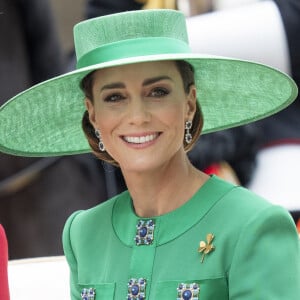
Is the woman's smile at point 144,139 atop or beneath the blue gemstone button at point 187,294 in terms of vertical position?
atop

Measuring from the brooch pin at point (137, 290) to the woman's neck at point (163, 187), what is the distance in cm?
13

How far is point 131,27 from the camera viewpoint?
175 cm

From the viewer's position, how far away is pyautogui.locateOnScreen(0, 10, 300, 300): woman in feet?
5.52

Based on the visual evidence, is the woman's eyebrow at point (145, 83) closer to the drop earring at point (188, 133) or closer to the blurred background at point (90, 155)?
the drop earring at point (188, 133)

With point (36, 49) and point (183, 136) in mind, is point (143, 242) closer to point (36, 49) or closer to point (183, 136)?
point (183, 136)

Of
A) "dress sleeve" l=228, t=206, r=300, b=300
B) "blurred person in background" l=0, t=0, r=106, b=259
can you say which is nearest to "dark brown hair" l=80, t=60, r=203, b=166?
"dress sleeve" l=228, t=206, r=300, b=300

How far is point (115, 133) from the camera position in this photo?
1.75 meters

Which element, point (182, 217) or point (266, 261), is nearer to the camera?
point (266, 261)

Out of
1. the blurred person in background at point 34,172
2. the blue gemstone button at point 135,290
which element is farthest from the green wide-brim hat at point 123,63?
the blurred person in background at point 34,172

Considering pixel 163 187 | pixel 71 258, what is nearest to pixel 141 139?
pixel 163 187

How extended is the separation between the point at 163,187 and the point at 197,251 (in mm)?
144

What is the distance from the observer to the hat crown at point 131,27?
1.75 meters

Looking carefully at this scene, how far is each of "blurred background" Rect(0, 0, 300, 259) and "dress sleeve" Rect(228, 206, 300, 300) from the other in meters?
1.19

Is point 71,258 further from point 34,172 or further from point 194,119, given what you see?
point 34,172
